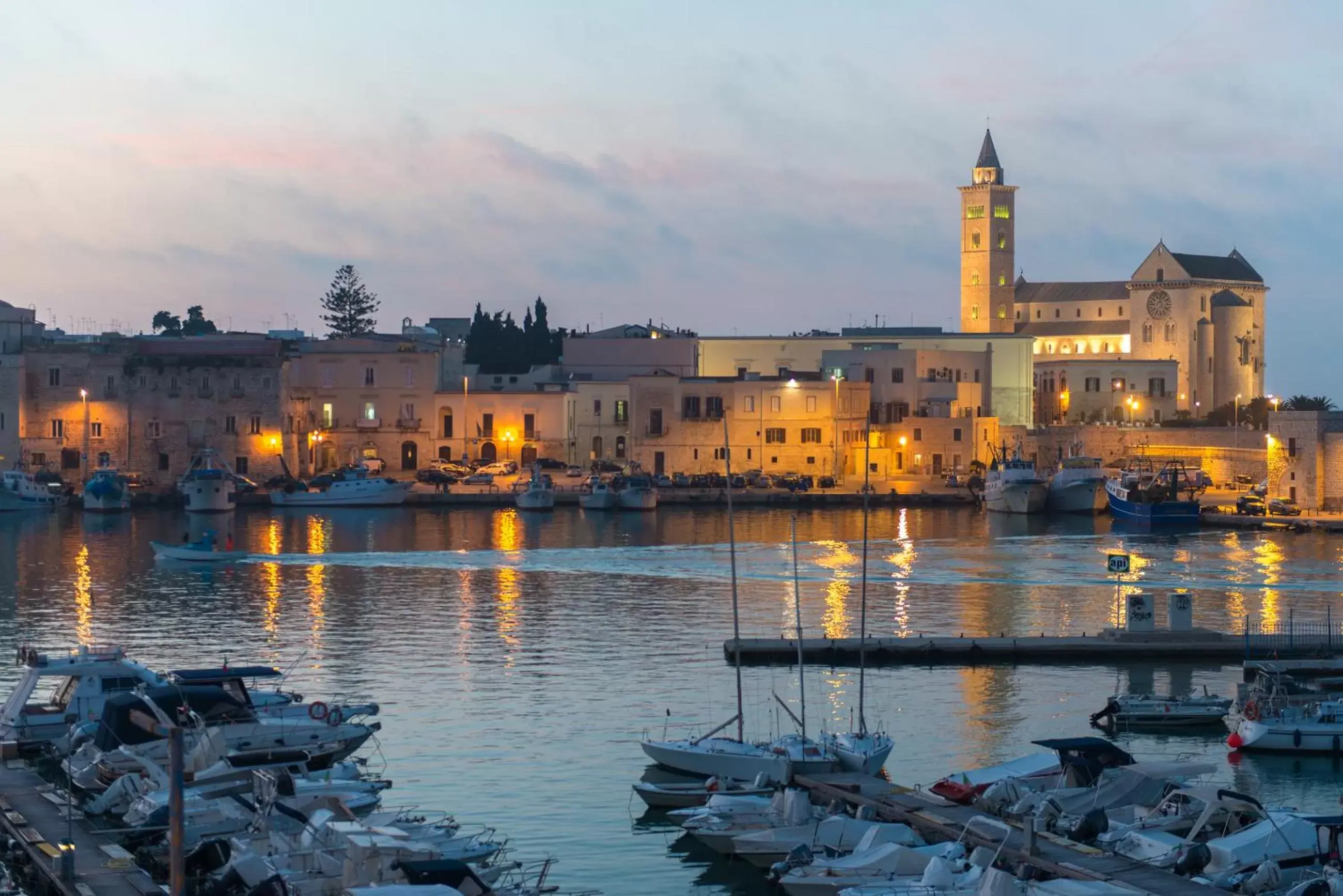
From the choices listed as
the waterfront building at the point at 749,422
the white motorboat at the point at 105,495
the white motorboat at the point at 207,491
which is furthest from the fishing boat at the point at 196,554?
the waterfront building at the point at 749,422

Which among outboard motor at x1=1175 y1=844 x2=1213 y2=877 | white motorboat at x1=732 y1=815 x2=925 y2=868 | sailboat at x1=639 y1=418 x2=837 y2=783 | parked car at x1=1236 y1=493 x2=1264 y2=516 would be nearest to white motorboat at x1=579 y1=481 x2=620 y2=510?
parked car at x1=1236 y1=493 x2=1264 y2=516

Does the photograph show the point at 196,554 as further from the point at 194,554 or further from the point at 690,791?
the point at 690,791

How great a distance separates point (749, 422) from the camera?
2778 inches

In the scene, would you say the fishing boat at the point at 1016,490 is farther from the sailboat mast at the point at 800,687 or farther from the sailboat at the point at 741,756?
the sailboat at the point at 741,756

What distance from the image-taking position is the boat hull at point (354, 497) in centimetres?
6550

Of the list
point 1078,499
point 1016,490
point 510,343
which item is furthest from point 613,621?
point 510,343

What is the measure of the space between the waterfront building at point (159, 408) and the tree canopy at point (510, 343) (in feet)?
64.2

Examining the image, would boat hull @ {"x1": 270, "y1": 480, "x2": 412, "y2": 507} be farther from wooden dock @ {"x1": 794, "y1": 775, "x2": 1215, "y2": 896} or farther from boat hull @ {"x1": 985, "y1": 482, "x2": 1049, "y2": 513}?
wooden dock @ {"x1": 794, "y1": 775, "x2": 1215, "y2": 896}

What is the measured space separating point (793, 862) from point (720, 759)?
12.0 ft

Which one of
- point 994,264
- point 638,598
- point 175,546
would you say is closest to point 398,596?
point 638,598

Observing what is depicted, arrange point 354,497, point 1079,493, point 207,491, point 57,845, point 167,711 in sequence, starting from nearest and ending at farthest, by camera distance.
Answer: point 57,845 < point 167,711 < point 207,491 < point 354,497 < point 1079,493

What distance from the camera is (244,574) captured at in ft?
147

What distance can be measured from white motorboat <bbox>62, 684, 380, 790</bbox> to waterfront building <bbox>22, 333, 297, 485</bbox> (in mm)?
45738

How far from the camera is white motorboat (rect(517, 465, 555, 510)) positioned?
63438mm
